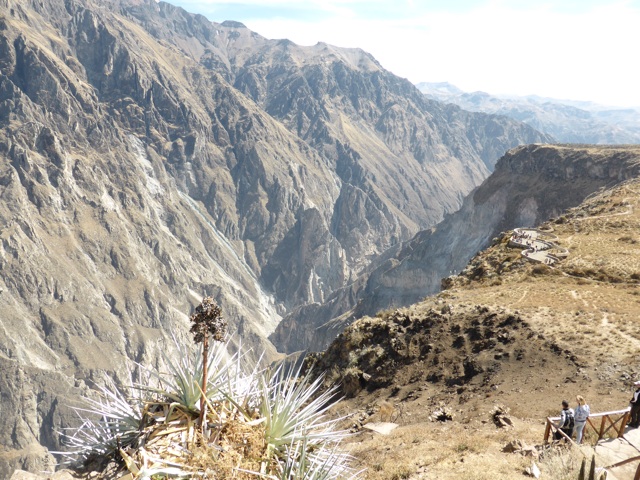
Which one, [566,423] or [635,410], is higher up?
[635,410]

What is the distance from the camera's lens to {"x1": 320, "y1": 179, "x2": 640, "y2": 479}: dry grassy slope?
536 inches

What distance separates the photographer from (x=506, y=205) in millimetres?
118938

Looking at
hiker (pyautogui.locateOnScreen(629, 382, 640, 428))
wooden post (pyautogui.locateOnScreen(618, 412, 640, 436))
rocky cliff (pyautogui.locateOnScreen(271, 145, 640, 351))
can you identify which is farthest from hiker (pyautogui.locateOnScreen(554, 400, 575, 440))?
rocky cliff (pyautogui.locateOnScreen(271, 145, 640, 351))

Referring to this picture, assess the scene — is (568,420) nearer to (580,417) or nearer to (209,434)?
(580,417)

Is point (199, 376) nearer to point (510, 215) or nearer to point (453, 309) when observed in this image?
point (453, 309)

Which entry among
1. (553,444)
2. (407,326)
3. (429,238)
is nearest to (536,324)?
(407,326)

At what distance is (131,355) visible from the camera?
18138cm

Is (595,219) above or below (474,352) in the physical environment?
above

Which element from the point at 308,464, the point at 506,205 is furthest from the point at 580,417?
the point at 506,205

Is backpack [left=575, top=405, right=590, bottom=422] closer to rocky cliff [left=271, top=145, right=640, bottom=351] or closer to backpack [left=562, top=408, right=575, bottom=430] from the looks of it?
backpack [left=562, top=408, right=575, bottom=430]

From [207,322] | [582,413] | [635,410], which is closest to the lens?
[207,322]

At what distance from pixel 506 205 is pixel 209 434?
123m

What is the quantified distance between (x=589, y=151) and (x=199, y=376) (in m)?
119

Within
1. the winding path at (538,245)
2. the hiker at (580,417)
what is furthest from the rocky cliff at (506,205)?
the hiker at (580,417)
